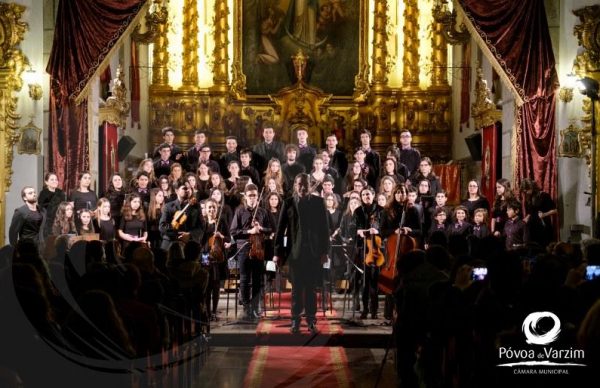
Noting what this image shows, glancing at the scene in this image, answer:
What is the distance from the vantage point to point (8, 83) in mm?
15070

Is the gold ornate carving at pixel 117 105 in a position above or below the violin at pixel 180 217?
above

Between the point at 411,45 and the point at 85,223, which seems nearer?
the point at 85,223

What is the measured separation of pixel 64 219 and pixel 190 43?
9.96 meters

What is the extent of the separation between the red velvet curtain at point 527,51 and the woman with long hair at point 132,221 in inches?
221

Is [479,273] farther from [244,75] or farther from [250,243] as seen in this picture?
[244,75]

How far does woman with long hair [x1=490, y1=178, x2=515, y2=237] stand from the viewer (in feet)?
47.1

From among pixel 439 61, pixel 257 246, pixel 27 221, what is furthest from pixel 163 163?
pixel 439 61

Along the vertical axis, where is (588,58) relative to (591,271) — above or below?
above

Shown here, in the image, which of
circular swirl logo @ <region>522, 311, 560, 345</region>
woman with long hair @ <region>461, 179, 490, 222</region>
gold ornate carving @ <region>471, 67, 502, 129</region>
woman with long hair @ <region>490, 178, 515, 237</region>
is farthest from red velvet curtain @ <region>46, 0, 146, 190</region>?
circular swirl logo @ <region>522, 311, 560, 345</region>

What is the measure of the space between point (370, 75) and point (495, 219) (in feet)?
28.7

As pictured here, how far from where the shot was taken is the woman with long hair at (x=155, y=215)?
14.1m

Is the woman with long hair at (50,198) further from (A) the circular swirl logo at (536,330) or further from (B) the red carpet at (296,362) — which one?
(A) the circular swirl logo at (536,330)

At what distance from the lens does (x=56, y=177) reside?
14500 millimetres

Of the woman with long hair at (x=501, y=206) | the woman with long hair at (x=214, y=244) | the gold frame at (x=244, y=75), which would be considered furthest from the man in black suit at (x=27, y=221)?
the gold frame at (x=244, y=75)
